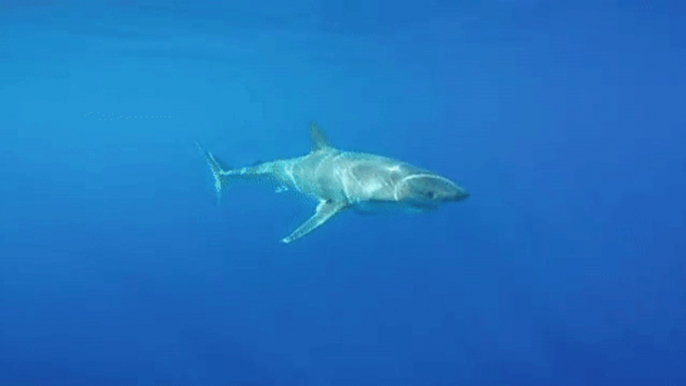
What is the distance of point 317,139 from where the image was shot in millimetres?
10242

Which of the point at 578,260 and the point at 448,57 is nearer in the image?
the point at 578,260

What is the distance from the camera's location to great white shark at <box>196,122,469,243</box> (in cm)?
714

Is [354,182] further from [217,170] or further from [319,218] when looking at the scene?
[217,170]

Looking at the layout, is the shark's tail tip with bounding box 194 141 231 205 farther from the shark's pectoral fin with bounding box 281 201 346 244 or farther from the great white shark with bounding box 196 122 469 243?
the shark's pectoral fin with bounding box 281 201 346 244

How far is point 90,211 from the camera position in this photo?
84.4 feet

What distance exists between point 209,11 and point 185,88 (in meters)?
32.4

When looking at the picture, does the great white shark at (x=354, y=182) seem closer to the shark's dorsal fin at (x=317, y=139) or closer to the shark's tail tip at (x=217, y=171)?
the shark's dorsal fin at (x=317, y=139)

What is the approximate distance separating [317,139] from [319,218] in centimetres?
219

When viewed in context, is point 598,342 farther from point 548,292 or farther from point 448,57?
point 448,57

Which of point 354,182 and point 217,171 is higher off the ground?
point 217,171

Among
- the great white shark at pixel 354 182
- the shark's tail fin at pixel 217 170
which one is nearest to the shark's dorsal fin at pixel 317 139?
the great white shark at pixel 354 182

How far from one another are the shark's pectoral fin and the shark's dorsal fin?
148 cm

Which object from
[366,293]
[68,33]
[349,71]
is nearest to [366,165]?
[366,293]

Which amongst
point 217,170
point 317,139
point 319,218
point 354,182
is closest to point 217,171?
point 217,170
